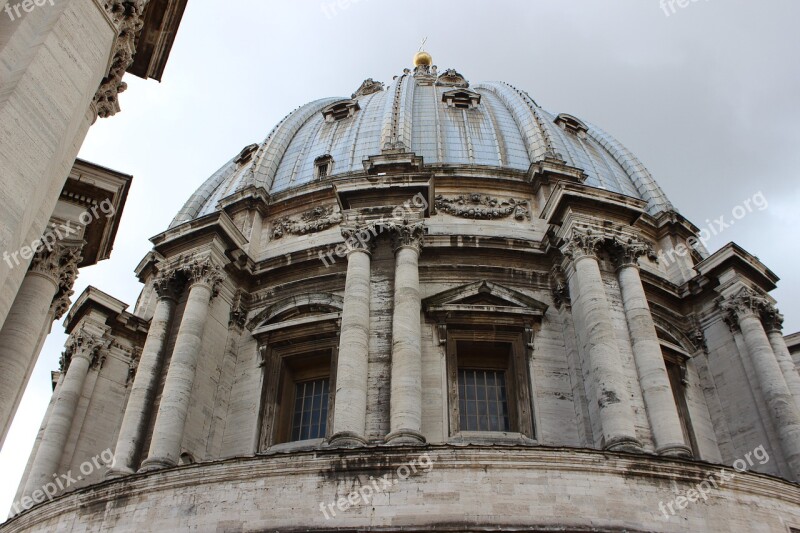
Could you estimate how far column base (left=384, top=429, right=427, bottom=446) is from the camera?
587 inches

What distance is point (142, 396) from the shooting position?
1916 centimetres

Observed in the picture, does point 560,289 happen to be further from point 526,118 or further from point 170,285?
point 526,118

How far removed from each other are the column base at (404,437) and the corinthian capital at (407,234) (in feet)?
19.9

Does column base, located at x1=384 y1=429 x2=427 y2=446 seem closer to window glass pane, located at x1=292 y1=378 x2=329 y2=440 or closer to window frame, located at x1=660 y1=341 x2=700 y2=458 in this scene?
window glass pane, located at x1=292 y1=378 x2=329 y2=440

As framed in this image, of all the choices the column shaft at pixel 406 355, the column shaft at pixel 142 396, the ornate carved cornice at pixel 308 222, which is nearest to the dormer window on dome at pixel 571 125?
the ornate carved cornice at pixel 308 222

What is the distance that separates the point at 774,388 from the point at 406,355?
11.6m

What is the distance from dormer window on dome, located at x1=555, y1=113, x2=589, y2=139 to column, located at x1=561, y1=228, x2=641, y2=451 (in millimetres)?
15992

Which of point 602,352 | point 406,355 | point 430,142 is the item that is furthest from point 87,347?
point 602,352

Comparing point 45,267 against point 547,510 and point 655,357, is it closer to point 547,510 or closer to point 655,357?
point 547,510

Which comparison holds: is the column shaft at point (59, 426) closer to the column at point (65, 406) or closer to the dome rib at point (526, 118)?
the column at point (65, 406)

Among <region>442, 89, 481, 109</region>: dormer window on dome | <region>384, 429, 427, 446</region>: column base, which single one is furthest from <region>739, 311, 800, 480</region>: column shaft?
<region>442, 89, 481, 109</region>: dormer window on dome

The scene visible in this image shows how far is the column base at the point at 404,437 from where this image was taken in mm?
14906

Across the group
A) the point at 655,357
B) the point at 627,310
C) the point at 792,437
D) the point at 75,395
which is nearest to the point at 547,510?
the point at 655,357

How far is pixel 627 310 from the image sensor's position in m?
19.0
